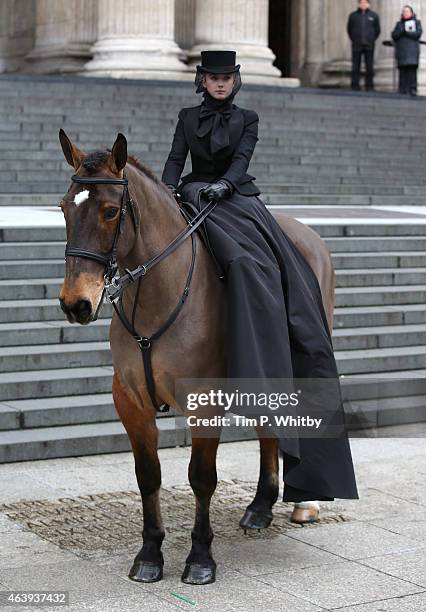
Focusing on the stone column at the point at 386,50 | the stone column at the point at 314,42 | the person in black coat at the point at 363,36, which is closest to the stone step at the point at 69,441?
the person in black coat at the point at 363,36

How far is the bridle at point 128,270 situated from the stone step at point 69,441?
2.52 meters

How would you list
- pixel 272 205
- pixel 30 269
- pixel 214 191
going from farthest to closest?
pixel 272 205 < pixel 30 269 < pixel 214 191

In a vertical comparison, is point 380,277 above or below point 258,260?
below

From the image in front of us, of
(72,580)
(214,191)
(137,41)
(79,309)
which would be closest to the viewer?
(79,309)

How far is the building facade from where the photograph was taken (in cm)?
2566

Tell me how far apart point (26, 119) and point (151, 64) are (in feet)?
17.8

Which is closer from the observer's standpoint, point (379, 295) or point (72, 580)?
point (72, 580)

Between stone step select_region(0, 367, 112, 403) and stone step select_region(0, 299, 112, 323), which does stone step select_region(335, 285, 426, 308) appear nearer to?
stone step select_region(0, 299, 112, 323)

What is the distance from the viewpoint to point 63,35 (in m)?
29.0

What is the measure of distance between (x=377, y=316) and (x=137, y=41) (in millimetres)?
14665

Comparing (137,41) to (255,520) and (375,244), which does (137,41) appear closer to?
(375,244)

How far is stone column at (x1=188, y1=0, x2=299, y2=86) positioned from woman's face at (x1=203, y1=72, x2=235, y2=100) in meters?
19.8

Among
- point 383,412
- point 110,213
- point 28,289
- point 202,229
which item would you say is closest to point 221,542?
point 202,229

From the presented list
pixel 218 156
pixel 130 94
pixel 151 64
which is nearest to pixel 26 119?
pixel 130 94
